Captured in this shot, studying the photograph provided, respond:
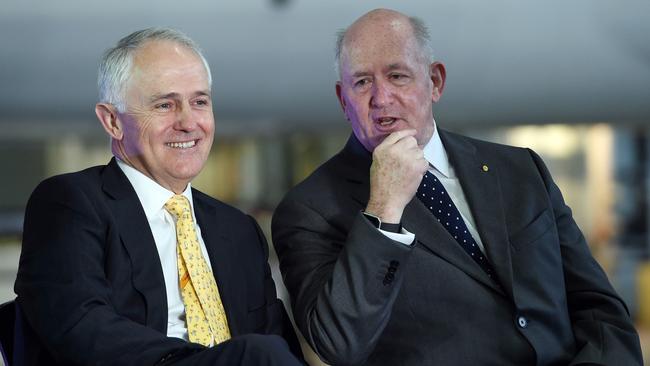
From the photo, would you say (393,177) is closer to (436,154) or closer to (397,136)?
(397,136)

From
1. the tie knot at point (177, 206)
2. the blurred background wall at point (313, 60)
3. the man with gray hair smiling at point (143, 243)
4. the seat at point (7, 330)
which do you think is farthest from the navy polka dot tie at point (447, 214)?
the blurred background wall at point (313, 60)

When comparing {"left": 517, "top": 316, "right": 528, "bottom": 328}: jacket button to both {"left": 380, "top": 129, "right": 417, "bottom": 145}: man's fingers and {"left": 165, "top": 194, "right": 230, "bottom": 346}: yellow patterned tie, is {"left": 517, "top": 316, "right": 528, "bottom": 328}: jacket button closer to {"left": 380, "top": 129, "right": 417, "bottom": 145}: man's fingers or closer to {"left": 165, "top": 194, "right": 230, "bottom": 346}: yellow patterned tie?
{"left": 380, "top": 129, "right": 417, "bottom": 145}: man's fingers

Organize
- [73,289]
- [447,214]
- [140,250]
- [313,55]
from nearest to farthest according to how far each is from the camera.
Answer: [73,289]
[140,250]
[447,214]
[313,55]

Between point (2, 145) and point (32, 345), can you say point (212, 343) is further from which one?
point (2, 145)

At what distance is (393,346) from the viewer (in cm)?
155

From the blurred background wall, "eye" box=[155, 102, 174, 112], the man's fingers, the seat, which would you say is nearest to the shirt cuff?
the man's fingers

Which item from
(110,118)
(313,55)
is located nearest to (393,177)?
(110,118)

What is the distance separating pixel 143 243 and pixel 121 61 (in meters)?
0.24

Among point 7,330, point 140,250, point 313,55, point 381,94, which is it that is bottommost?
point 7,330

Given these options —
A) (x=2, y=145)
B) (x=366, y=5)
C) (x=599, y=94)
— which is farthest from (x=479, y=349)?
(x=2, y=145)

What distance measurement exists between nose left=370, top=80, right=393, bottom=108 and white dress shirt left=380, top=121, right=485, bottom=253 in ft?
0.39

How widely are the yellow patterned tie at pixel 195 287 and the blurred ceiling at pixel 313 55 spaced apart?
2252 millimetres

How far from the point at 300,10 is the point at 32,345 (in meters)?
2.54

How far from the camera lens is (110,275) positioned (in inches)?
54.1
